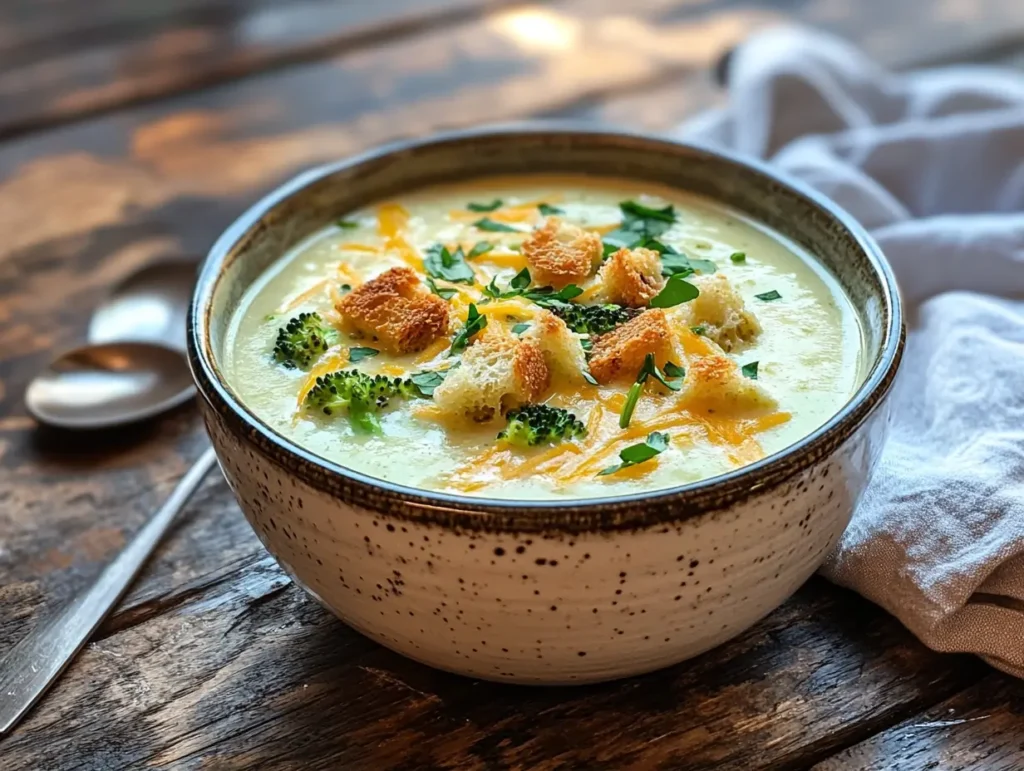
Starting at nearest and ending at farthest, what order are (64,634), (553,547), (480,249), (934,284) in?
(553,547) < (64,634) < (480,249) < (934,284)

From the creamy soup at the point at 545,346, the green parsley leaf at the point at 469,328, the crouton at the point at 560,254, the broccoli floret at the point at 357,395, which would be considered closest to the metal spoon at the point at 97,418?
the creamy soup at the point at 545,346

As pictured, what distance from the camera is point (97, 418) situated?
7.02 feet

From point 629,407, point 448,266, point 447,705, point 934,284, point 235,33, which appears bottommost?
point 447,705

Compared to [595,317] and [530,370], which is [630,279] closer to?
[595,317]

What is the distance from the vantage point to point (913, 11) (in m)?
3.74

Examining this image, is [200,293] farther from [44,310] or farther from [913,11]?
[913,11]

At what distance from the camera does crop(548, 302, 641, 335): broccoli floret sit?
5.83 ft

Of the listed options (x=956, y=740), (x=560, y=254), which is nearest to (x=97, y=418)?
(x=560, y=254)

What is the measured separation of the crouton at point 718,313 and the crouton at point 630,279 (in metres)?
0.07

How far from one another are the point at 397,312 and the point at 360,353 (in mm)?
83

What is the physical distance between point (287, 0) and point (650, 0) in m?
1.21

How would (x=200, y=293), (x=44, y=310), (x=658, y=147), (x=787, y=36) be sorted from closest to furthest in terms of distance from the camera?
(x=200, y=293)
(x=658, y=147)
(x=44, y=310)
(x=787, y=36)

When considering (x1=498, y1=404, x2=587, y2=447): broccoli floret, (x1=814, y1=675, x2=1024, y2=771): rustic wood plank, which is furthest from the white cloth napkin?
(x1=498, y1=404, x2=587, y2=447): broccoli floret

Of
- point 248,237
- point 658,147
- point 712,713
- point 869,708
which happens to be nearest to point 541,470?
point 712,713
